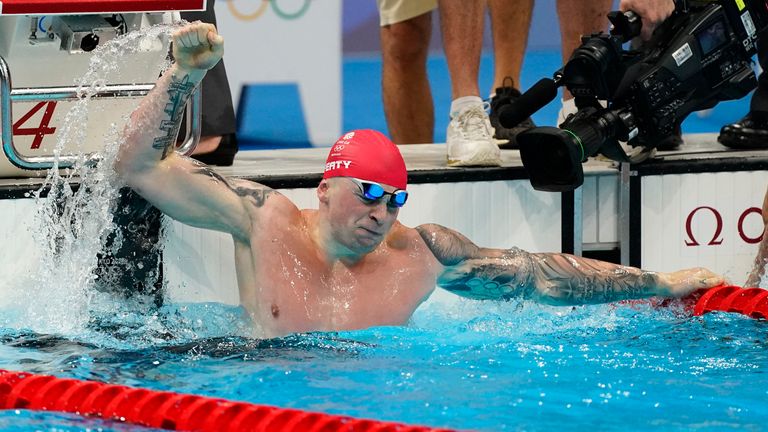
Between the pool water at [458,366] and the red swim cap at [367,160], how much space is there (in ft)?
1.44

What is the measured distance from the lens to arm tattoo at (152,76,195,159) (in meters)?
3.28

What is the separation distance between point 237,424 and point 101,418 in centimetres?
32

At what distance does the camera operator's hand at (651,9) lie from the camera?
3.92m

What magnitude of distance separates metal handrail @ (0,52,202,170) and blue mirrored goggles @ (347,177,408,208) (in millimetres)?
622

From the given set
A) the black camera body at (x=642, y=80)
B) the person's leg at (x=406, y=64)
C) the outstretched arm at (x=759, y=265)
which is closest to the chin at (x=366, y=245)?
the black camera body at (x=642, y=80)

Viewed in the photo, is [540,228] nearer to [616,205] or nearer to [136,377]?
[616,205]

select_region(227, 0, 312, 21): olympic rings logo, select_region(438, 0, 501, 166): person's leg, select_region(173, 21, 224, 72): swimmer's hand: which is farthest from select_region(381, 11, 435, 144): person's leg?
select_region(227, 0, 312, 21): olympic rings logo

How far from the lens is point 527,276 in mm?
3590

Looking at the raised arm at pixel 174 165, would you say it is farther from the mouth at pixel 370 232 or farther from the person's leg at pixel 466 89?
the person's leg at pixel 466 89

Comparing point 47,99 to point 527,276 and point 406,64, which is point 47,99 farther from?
point 406,64

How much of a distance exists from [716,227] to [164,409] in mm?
2396

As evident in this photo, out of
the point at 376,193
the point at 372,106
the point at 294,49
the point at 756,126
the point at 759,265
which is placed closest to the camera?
the point at 376,193

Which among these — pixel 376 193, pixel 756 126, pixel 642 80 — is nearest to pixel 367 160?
pixel 376 193

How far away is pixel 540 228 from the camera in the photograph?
4.25 meters
